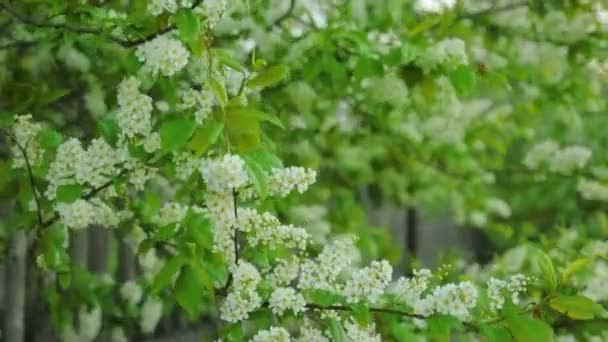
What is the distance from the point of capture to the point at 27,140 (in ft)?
5.28

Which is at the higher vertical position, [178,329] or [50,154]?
[50,154]

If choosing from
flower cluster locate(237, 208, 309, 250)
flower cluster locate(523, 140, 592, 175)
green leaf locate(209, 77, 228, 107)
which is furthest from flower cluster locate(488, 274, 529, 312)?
flower cluster locate(523, 140, 592, 175)

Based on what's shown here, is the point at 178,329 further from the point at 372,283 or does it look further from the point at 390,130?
the point at 372,283

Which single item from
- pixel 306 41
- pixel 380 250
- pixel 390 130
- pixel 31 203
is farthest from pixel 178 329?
pixel 31 203

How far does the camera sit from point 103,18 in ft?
5.15

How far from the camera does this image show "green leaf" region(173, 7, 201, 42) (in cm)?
133

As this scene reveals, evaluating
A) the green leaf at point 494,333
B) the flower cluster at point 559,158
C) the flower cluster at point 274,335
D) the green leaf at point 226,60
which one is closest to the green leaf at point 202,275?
the flower cluster at point 274,335

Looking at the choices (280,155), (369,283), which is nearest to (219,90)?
(369,283)

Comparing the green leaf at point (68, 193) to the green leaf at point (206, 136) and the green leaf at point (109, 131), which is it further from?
the green leaf at point (206, 136)

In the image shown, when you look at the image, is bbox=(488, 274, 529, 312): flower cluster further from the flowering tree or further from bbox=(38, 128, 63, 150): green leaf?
bbox=(38, 128, 63, 150): green leaf

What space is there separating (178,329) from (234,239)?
182cm

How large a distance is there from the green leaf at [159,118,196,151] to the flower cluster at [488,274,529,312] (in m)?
0.57

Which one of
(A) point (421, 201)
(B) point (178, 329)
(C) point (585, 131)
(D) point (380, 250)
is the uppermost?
(C) point (585, 131)

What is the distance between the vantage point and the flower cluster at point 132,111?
4.79ft
